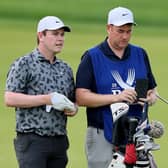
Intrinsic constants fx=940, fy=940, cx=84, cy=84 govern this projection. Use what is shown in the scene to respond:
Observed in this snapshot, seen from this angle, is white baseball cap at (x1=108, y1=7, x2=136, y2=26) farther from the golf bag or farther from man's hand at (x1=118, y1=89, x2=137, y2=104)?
the golf bag

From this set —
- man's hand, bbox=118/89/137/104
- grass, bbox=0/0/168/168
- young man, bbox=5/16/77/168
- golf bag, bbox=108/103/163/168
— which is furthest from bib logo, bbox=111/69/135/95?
Answer: grass, bbox=0/0/168/168

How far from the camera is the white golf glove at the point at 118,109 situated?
6.72 meters

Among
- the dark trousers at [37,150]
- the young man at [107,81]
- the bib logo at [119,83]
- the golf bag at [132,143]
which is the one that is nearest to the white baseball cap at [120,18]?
the young man at [107,81]

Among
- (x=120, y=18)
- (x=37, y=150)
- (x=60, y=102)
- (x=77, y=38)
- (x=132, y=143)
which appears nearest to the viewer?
(x=132, y=143)

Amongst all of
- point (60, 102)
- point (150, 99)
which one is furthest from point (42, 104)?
point (150, 99)

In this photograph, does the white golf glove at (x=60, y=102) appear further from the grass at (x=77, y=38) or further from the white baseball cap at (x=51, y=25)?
the grass at (x=77, y=38)

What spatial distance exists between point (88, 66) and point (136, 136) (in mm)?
770

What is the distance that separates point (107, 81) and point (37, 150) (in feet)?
2.45

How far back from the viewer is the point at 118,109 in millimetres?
6770

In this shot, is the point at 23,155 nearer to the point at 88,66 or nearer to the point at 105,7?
the point at 88,66

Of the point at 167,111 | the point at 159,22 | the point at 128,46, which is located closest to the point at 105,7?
the point at 159,22

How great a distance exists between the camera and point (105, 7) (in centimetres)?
2170

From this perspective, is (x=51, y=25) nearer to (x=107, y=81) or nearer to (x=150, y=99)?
(x=107, y=81)

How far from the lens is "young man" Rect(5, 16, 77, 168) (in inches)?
262
